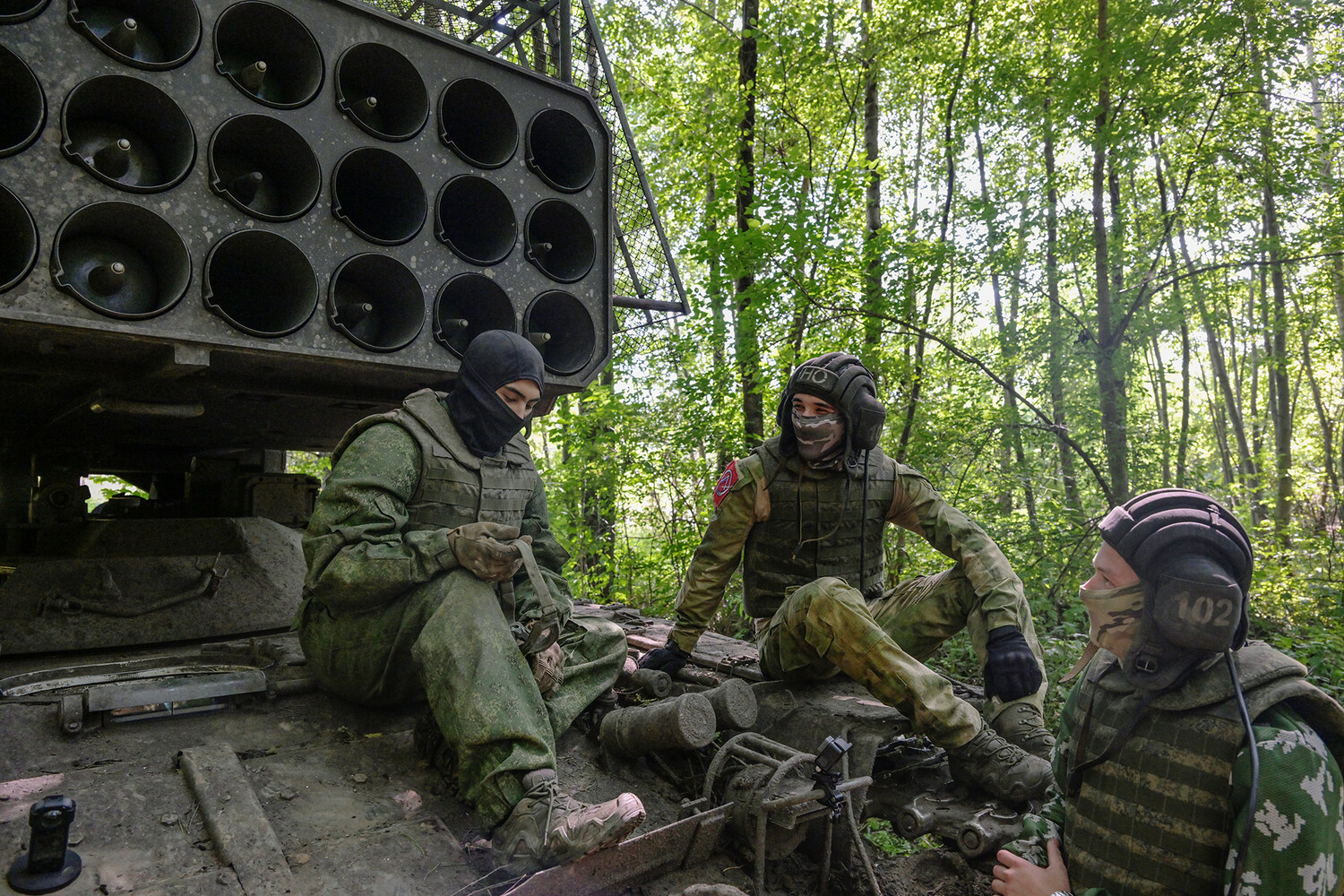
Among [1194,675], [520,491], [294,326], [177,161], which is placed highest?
[177,161]

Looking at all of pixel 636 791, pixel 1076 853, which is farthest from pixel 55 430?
pixel 1076 853

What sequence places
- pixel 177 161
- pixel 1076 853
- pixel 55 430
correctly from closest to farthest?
pixel 1076 853
pixel 177 161
pixel 55 430

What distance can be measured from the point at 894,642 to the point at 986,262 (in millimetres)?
4036

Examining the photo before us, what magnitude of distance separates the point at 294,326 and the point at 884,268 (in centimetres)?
A: 452

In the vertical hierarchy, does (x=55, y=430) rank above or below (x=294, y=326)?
below

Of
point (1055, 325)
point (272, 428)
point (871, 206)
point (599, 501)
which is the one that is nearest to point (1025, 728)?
point (272, 428)

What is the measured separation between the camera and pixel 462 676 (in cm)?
242

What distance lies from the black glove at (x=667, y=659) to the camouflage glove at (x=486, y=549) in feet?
3.55

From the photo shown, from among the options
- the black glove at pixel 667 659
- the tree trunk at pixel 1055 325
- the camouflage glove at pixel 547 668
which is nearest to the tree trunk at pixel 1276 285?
the tree trunk at pixel 1055 325

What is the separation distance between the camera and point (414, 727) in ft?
8.94

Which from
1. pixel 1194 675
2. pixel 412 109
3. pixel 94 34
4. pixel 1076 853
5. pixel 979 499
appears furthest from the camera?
pixel 979 499

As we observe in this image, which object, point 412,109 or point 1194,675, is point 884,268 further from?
point 1194,675

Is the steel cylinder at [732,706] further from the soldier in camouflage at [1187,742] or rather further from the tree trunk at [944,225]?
the tree trunk at [944,225]

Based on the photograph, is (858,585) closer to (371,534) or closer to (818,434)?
(818,434)
